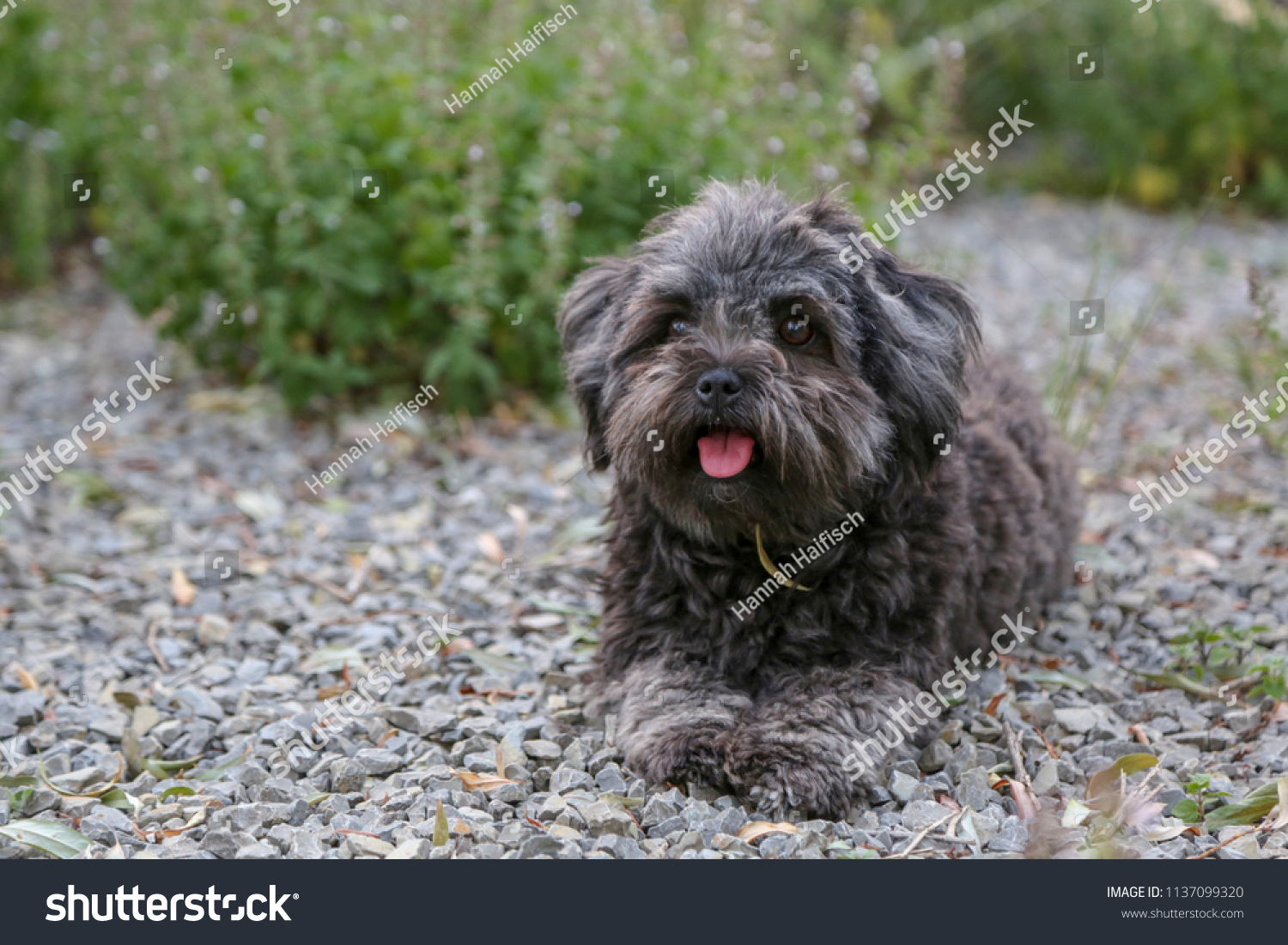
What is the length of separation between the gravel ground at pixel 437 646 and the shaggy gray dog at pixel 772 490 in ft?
0.66

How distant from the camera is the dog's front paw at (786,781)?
3271 millimetres

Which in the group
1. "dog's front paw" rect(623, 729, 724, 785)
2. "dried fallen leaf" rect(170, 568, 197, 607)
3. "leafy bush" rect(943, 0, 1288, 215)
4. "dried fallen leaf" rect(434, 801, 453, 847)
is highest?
"leafy bush" rect(943, 0, 1288, 215)

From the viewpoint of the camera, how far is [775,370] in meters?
3.32

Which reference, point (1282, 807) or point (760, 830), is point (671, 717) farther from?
point (1282, 807)

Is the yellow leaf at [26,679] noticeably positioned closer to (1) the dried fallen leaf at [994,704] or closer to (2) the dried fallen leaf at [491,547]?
(2) the dried fallen leaf at [491,547]

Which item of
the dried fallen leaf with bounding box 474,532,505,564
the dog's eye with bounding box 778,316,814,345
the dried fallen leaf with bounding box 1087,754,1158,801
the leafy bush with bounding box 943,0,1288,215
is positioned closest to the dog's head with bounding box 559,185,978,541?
the dog's eye with bounding box 778,316,814,345

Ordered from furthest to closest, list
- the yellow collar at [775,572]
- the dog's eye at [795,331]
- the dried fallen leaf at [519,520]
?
1. the dried fallen leaf at [519,520]
2. the yellow collar at [775,572]
3. the dog's eye at [795,331]

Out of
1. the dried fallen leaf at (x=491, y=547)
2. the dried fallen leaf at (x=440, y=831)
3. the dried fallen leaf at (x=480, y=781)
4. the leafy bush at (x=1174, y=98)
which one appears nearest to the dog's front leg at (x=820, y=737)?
the dried fallen leaf at (x=480, y=781)

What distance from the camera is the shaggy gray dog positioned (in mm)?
3344

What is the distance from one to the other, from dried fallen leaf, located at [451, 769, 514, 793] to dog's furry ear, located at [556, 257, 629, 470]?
969mm

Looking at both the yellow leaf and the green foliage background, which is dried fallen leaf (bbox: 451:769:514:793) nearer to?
the yellow leaf

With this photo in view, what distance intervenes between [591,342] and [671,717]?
1.12 meters

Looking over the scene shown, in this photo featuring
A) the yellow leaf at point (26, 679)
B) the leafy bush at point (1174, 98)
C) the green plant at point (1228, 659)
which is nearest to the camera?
the green plant at point (1228, 659)

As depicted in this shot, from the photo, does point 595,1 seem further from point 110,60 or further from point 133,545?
point 133,545
